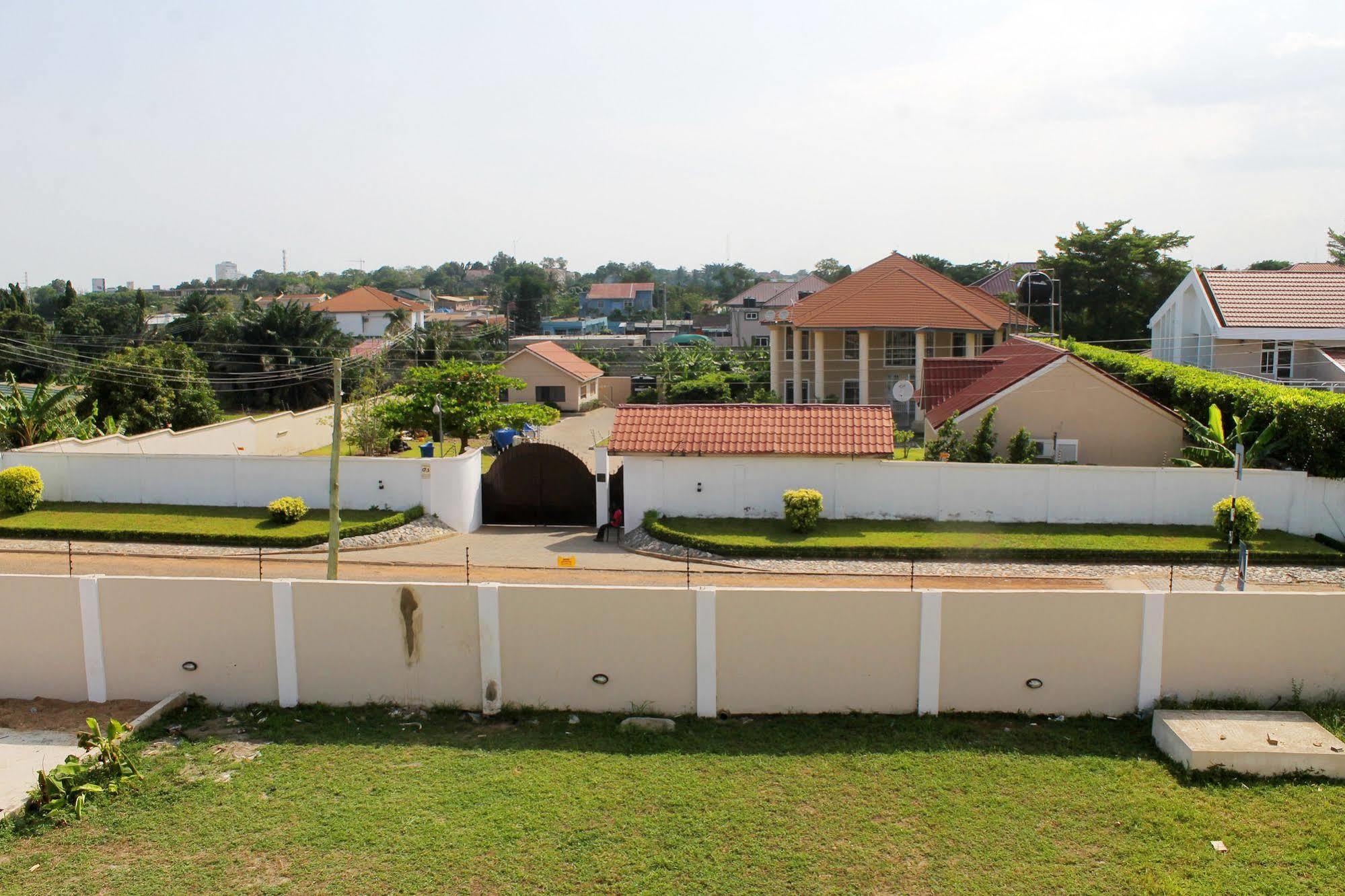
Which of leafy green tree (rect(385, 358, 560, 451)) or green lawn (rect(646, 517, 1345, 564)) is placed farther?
leafy green tree (rect(385, 358, 560, 451))

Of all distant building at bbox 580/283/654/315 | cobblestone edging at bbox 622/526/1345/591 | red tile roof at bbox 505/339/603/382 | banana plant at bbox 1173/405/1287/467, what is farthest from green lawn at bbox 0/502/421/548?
distant building at bbox 580/283/654/315

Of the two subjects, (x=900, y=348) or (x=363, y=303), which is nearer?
(x=900, y=348)

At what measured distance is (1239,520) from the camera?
23.0 meters

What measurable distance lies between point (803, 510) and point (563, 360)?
40312mm

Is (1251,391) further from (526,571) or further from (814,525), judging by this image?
(526,571)

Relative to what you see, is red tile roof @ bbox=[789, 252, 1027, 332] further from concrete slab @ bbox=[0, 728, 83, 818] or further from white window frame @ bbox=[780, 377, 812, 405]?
concrete slab @ bbox=[0, 728, 83, 818]

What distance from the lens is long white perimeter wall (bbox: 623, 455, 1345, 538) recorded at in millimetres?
24203

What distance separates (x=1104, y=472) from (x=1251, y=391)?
528cm

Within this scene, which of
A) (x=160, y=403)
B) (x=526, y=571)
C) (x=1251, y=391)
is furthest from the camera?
(x=160, y=403)

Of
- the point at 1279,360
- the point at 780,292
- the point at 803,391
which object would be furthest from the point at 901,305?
the point at 780,292

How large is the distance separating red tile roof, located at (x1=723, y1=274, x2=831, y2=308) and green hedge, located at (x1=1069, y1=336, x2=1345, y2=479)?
48027mm

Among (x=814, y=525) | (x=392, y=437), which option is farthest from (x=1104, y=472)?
(x=392, y=437)

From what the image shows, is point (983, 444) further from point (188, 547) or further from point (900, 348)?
point (188, 547)

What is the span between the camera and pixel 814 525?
2448cm
